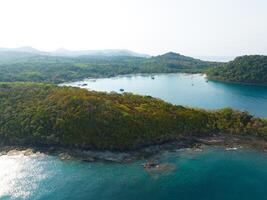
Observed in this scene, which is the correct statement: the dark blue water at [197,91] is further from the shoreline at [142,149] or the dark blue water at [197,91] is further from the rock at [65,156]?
the rock at [65,156]

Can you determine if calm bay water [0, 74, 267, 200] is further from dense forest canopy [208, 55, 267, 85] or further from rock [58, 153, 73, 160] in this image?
dense forest canopy [208, 55, 267, 85]

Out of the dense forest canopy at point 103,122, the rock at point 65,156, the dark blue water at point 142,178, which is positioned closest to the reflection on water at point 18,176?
the dark blue water at point 142,178

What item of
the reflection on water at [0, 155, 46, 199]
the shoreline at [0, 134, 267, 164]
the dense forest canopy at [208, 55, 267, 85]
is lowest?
the reflection on water at [0, 155, 46, 199]

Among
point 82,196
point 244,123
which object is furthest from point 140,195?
point 244,123

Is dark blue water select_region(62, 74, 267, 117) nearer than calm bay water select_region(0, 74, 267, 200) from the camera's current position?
No

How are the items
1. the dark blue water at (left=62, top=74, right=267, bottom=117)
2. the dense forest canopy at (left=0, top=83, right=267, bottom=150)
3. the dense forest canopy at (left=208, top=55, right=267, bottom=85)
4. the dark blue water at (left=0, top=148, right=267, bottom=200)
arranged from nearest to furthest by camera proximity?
1. the dark blue water at (left=0, top=148, right=267, bottom=200)
2. the dense forest canopy at (left=0, top=83, right=267, bottom=150)
3. the dark blue water at (left=62, top=74, right=267, bottom=117)
4. the dense forest canopy at (left=208, top=55, right=267, bottom=85)

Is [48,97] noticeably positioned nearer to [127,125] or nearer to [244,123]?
[127,125]

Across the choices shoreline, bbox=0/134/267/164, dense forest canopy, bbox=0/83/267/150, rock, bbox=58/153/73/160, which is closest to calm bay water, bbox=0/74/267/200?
rock, bbox=58/153/73/160
